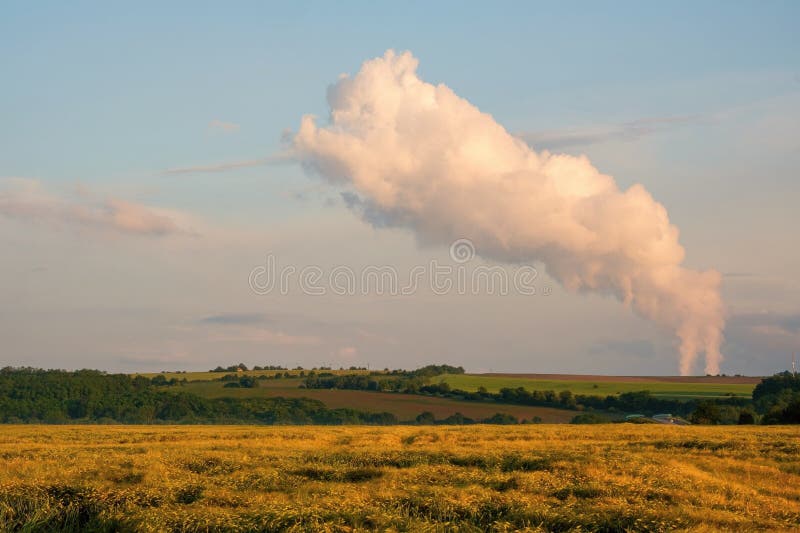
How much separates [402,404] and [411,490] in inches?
4616

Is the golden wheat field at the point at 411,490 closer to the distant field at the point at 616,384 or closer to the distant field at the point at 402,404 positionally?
the distant field at the point at 402,404

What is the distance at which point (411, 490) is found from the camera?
22.5 m

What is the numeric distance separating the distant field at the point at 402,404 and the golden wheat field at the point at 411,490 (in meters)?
91.6

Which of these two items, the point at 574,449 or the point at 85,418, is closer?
the point at 574,449

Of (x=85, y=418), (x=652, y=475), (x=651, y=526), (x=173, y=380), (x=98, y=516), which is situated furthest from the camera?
(x=173, y=380)

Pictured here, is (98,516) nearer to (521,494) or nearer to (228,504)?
(228,504)

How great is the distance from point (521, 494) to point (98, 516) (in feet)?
36.9

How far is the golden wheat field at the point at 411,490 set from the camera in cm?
1888

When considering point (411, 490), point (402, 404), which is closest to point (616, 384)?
point (402, 404)

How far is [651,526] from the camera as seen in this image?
18.1 metres

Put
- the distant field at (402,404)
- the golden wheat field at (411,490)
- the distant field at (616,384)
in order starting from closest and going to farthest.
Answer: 1. the golden wheat field at (411,490)
2. the distant field at (402,404)
3. the distant field at (616,384)

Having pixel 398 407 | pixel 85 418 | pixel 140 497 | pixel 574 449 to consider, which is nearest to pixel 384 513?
pixel 140 497

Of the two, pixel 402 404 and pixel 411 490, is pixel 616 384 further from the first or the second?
pixel 411 490

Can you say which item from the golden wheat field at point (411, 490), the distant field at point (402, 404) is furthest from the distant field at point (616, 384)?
the golden wheat field at point (411, 490)
